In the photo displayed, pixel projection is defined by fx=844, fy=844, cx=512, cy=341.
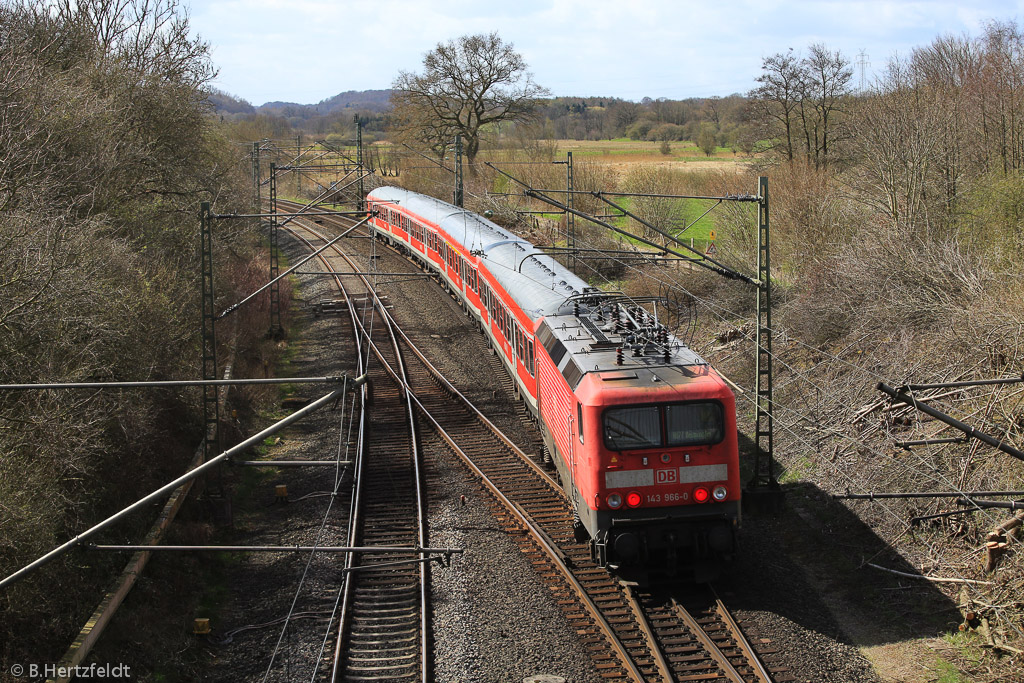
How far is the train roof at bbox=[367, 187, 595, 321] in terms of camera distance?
15.5 m

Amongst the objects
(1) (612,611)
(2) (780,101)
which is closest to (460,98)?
(2) (780,101)

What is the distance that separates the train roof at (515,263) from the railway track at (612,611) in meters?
3.11

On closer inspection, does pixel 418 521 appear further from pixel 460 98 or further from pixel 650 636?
pixel 460 98

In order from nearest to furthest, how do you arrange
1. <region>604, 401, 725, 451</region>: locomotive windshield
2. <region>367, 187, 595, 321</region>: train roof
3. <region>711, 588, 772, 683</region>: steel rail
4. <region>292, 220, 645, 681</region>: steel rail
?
1. <region>711, 588, 772, 683</region>: steel rail
2. <region>292, 220, 645, 681</region>: steel rail
3. <region>604, 401, 725, 451</region>: locomotive windshield
4. <region>367, 187, 595, 321</region>: train roof

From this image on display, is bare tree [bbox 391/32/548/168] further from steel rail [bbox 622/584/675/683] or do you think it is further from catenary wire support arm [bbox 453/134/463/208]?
steel rail [bbox 622/584/675/683]

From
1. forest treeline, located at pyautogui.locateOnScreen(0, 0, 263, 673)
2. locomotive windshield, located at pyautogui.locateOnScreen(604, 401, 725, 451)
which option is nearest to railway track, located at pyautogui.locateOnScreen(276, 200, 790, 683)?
locomotive windshield, located at pyautogui.locateOnScreen(604, 401, 725, 451)

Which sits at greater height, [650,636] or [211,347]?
[211,347]

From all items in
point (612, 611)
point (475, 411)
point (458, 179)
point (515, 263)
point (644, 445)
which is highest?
point (458, 179)

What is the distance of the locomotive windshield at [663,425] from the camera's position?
34.5 ft

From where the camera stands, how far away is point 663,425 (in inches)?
416

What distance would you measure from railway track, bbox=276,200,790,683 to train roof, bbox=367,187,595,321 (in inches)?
122

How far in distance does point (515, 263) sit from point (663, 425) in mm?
9572

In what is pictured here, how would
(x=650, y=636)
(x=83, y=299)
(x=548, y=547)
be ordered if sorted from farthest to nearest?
(x=83, y=299) < (x=548, y=547) < (x=650, y=636)

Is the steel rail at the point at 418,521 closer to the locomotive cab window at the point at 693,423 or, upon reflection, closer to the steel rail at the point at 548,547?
the steel rail at the point at 548,547
